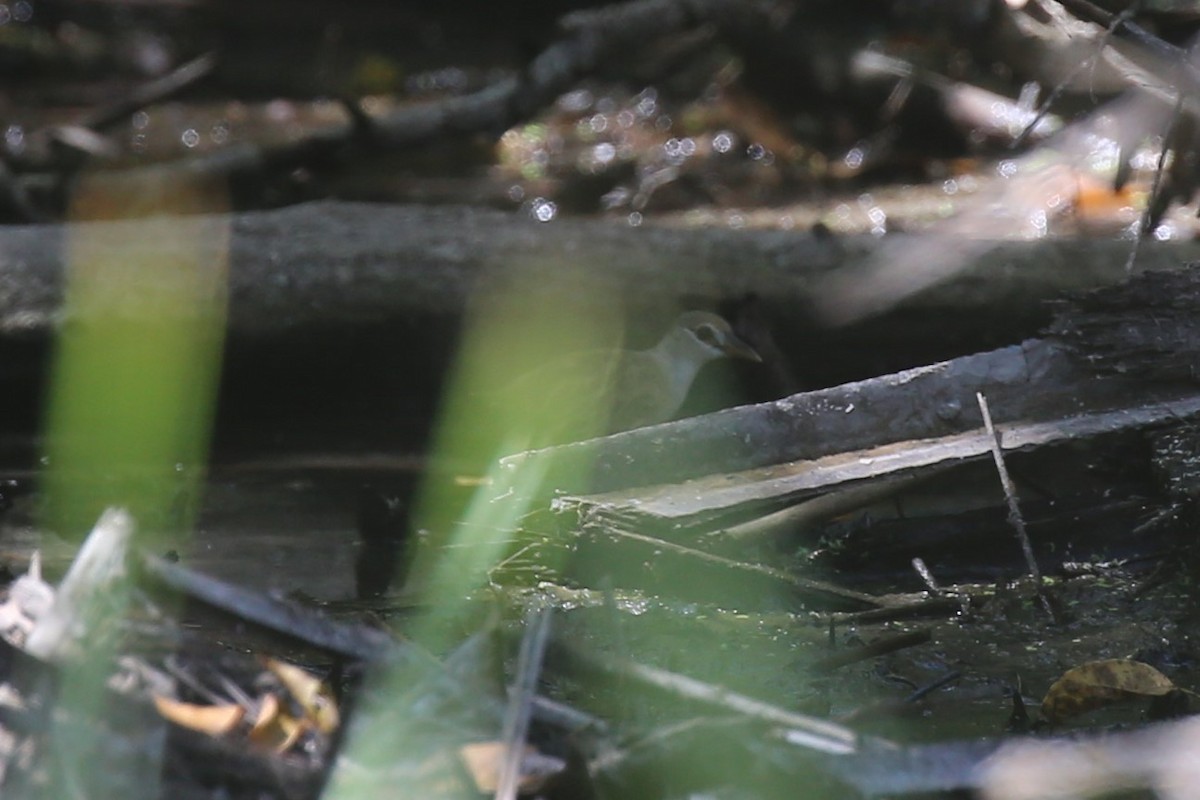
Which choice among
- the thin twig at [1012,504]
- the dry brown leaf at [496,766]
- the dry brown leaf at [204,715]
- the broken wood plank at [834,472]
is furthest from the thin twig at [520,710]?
the thin twig at [1012,504]

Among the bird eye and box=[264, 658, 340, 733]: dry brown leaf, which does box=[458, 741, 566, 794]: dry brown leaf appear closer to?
box=[264, 658, 340, 733]: dry brown leaf

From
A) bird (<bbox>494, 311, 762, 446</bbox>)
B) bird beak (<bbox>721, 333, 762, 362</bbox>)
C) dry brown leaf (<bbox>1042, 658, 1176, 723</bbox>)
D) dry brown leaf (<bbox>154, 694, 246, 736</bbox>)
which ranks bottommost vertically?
bird (<bbox>494, 311, 762, 446</bbox>)

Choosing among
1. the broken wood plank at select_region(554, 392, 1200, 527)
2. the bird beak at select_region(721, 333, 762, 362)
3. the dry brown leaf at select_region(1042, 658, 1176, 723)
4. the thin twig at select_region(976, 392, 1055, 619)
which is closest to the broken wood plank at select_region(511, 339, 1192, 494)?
the broken wood plank at select_region(554, 392, 1200, 527)

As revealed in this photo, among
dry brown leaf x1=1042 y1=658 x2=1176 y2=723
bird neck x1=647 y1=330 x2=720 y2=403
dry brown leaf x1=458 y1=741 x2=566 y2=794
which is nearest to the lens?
dry brown leaf x1=458 y1=741 x2=566 y2=794

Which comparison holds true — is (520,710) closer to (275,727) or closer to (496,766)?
(496,766)

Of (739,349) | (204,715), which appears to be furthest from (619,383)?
(204,715)

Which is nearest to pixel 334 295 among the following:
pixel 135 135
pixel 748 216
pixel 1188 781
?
pixel 748 216

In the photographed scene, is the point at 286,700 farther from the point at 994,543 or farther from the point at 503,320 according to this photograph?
the point at 503,320
